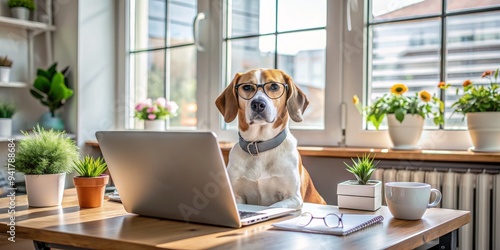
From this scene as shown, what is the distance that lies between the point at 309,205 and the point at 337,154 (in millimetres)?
840

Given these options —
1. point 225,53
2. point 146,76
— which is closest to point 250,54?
point 225,53

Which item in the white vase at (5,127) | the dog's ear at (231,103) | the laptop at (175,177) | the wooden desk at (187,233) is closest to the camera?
the wooden desk at (187,233)

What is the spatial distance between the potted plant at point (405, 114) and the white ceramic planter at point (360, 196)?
0.87 metres

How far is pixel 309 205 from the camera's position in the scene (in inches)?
62.9

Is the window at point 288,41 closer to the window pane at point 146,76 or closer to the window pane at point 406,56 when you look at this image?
the window pane at point 406,56

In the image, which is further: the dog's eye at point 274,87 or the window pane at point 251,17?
the window pane at point 251,17

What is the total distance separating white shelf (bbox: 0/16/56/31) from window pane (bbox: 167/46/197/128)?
81cm

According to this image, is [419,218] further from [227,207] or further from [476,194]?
[476,194]

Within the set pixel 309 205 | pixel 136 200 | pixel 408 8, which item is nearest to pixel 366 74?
pixel 408 8

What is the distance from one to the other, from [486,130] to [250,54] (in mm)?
1369

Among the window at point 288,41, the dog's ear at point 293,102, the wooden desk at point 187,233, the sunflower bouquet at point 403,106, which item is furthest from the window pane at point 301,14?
the wooden desk at point 187,233

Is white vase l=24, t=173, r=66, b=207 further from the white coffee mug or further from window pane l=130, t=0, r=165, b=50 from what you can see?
window pane l=130, t=0, r=165, b=50

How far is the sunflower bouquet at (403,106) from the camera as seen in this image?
232cm

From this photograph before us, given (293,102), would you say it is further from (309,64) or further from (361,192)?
(309,64)
